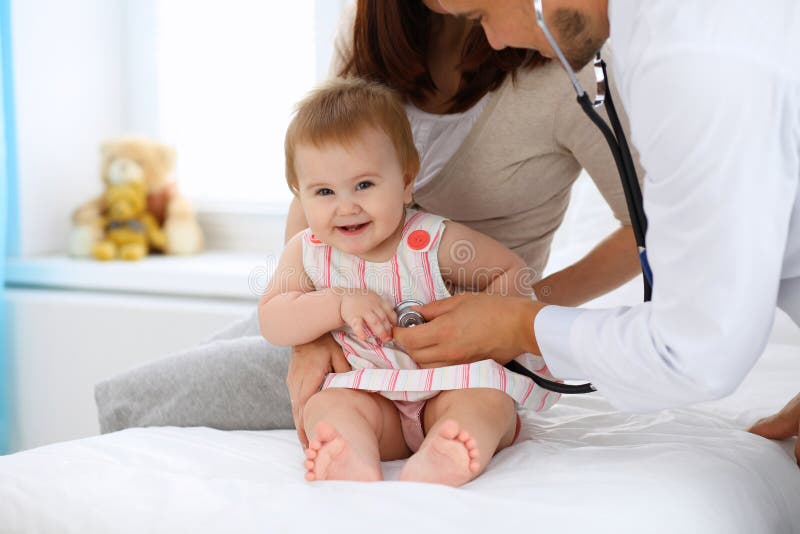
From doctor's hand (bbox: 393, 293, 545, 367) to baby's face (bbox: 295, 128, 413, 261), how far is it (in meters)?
0.16

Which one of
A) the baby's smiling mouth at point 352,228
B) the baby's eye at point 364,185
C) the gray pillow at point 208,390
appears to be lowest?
the gray pillow at point 208,390

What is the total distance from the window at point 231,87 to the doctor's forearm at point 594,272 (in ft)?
5.06

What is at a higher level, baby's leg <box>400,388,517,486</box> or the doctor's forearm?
the doctor's forearm

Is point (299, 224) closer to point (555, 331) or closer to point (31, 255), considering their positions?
point (555, 331)

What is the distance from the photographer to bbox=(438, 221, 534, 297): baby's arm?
1.38 metres

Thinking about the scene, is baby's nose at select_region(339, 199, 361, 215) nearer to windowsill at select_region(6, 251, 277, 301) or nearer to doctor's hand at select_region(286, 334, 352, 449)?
doctor's hand at select_region(286, 334, 352, 449)

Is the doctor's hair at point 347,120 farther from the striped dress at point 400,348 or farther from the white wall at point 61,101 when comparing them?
the white wall at point 61,101

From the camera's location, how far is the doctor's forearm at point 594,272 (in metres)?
1.65

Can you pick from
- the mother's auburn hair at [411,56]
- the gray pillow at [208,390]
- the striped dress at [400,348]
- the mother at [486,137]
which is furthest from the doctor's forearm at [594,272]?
the gray pillow at [208,390]

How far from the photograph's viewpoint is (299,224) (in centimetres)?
169

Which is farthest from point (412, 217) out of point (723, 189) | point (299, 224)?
point (723, 189)

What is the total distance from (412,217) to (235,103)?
73.2 inches

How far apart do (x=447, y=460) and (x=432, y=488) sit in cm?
7

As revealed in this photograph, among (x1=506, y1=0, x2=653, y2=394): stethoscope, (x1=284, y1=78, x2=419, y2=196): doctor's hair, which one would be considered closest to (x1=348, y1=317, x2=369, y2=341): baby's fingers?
(x1=284, y1=78, x2=419, y2=196): doctor's hair
